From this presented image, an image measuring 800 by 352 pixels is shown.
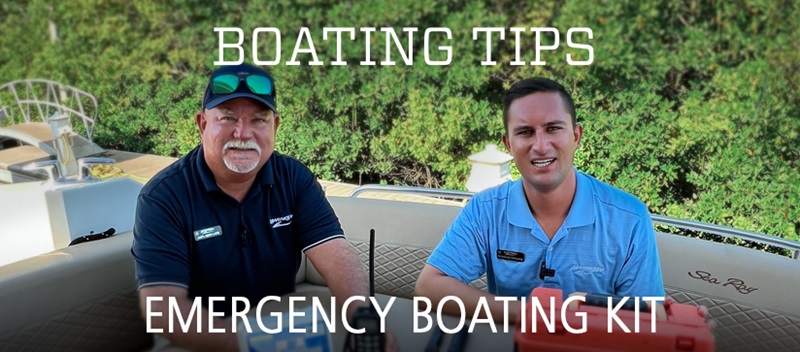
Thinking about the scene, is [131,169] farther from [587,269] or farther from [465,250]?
[587,269]

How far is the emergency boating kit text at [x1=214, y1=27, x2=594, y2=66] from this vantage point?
4.02 meters

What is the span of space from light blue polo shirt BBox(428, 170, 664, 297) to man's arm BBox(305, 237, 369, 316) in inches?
7.6

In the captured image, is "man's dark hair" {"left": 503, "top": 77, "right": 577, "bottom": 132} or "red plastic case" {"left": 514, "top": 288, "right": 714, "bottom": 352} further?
"man's dark hair" {"left": 503, "top": 77, "right": 577, "bottom": 132}

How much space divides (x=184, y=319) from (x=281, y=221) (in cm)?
42

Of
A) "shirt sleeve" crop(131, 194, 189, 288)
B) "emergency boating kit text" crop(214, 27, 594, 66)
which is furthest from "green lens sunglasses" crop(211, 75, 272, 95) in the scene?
"emergency boating kit text" crop(214, 27, 594, 66)

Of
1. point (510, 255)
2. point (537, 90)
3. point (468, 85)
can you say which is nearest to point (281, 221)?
point (510, 255)

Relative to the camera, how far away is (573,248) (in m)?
1.58

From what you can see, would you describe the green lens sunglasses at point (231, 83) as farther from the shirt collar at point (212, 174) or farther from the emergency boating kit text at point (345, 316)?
the emergency boating kit text at point (345, 316)

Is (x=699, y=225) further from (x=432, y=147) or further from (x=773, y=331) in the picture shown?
(x=432, y=147)

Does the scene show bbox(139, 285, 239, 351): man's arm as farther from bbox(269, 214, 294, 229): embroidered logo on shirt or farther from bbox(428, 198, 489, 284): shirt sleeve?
bbox(428, 198, 489, 284): shirt sleeve

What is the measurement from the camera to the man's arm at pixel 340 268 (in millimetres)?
1694

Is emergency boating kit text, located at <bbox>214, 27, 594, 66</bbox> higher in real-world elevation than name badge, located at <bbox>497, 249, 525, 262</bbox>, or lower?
higher

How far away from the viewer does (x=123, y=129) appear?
541 centimetres

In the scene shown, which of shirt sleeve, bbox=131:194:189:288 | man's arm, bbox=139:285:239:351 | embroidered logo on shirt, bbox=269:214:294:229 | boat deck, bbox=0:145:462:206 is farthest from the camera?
boat deck, bbox=0:145:462:206
